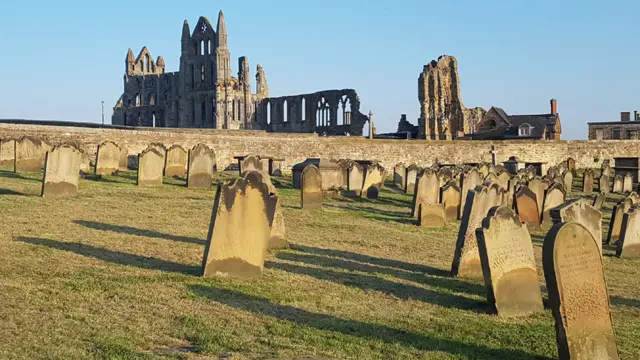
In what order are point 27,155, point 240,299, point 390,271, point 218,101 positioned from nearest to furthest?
point 240,299, point 390,271, point 27,155, point 218,101

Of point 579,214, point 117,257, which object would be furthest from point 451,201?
point 117,257

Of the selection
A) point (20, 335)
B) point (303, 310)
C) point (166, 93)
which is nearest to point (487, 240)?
point (303, 310)

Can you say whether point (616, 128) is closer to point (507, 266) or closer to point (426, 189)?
point (426, 189)

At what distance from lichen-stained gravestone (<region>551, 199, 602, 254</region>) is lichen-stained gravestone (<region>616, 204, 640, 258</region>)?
5.10 ft

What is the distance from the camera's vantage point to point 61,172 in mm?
15953

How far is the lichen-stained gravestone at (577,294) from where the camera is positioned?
21.6 ft

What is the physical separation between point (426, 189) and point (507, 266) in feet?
31.8

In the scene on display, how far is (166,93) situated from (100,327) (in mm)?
71208

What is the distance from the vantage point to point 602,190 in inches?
1089

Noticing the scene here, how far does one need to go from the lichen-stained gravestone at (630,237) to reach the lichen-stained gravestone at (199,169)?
10.5m

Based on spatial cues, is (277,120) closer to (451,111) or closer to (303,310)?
(451,111)

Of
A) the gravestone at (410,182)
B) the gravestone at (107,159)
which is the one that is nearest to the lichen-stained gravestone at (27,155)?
the gravestone at (107,159)

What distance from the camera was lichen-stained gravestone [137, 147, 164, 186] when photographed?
19469 mm

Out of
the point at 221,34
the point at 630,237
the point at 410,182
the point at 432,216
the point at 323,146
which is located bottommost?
the point at 630,237
